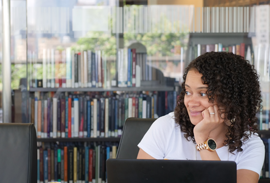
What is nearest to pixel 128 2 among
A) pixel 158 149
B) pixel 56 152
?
pixel 56 152

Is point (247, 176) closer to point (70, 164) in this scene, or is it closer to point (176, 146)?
point (176, 146)

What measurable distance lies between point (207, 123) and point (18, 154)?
880 millimetres

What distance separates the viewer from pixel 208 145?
1.41m

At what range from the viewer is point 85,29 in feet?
9.48

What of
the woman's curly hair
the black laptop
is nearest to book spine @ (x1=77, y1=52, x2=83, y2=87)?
the woman's curly hair

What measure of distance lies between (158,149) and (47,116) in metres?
1.59

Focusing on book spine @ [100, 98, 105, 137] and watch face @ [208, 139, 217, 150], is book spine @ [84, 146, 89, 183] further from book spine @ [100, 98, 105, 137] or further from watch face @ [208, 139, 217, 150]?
watch face @ [208, 139, 217, 150]

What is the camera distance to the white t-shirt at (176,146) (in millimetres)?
1488

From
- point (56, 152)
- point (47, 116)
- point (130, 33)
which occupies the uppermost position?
point (130, 33)

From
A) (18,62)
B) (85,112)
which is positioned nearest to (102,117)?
(85,112)

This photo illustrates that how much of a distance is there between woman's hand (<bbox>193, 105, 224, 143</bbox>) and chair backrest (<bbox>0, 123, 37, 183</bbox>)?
2.52ft

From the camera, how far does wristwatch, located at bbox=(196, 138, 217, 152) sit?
4.60ft

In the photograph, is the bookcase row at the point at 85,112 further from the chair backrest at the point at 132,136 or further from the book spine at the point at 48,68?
the chair backrest at the point at 132,136

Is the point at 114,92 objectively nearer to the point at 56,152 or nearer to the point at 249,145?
the point at 56,152
